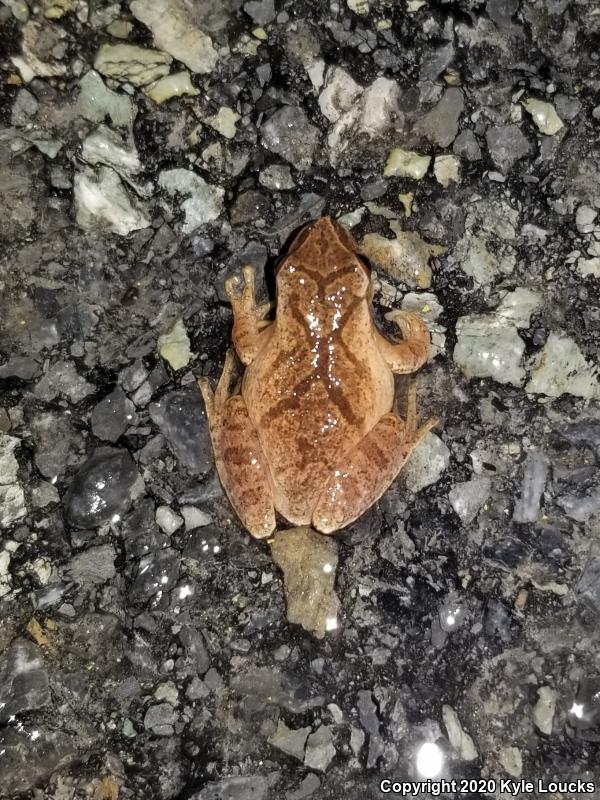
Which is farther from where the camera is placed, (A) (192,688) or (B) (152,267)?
(B) (152,267)

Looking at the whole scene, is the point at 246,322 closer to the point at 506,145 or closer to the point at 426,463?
the point at 426,463

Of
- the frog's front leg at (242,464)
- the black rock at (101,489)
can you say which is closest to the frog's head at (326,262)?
the frog's front leg at (242,464)

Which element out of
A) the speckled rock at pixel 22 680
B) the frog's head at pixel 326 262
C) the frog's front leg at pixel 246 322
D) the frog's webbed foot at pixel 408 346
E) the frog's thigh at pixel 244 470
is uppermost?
the frog's head at pixel 326 262

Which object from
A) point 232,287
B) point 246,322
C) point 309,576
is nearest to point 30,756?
point 309,576

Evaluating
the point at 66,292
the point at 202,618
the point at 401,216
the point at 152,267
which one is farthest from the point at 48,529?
the point at 401,216

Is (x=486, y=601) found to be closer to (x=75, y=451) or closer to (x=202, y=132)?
(x=75, y=451)

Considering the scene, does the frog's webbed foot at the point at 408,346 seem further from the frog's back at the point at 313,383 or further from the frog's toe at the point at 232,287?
the frog's toe at the point at 232,287
